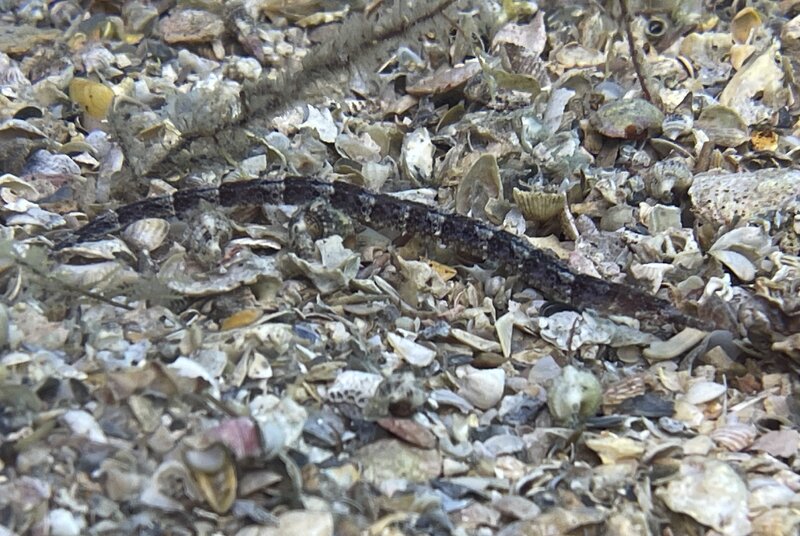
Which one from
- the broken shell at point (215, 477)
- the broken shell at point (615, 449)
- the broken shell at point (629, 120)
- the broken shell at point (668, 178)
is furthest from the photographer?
the broken shell at point (629, 120)

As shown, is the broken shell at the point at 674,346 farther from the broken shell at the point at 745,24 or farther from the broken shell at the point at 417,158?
the broken shell at the point at 745,24

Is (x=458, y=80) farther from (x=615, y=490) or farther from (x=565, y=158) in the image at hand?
(x=615, y=490)

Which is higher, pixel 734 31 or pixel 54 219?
pixel 734 31

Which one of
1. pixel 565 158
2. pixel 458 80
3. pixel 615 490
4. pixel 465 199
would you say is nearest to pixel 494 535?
pixel 615 490

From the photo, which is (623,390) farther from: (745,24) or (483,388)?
(745,24)

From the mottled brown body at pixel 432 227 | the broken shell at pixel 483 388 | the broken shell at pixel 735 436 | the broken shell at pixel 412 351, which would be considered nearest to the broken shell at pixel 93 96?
the mottled brown body at pixel 432 227

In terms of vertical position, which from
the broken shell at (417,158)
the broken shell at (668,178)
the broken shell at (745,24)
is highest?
the broken shell at (745,24)
